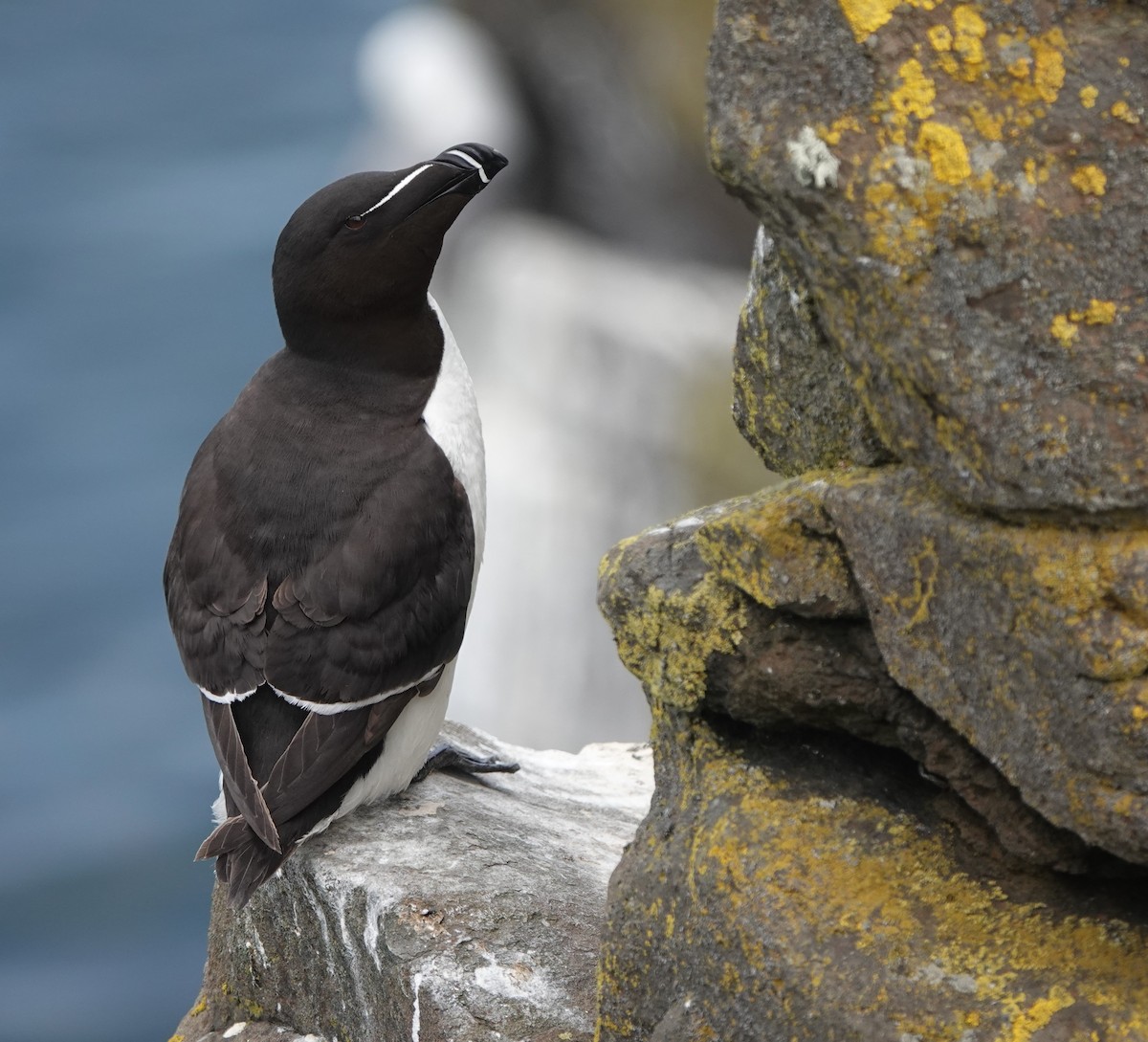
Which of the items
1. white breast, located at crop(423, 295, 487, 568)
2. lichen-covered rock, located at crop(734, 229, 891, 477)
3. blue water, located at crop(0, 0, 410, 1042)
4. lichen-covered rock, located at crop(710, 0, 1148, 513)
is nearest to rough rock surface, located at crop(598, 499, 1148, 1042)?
lichen-covered rock, located at crop(734, 229, 891, 477)

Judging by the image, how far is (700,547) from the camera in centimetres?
253

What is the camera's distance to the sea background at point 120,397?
13273mm

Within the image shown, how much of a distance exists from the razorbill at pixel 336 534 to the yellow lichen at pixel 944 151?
1.86 m

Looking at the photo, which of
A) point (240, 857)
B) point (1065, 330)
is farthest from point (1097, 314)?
point (240, 857)

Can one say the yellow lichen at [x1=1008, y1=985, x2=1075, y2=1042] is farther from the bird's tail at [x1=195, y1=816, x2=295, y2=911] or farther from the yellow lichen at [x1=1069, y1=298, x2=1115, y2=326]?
the bird's tail at [x1=195, y1=816, x2=295, y2=911]

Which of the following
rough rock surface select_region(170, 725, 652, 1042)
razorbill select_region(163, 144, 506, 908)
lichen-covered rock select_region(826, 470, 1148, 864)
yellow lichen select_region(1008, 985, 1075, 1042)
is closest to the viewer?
lichen-covered rock select_region(826, 470, 1148, 864)

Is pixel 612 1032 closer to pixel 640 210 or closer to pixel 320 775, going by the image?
pixel 320 775

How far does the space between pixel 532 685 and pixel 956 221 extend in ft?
28.7

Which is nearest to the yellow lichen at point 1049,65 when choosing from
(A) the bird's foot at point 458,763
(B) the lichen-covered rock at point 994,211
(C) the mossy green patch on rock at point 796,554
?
(B) the lichen-covered rock at point 994,211

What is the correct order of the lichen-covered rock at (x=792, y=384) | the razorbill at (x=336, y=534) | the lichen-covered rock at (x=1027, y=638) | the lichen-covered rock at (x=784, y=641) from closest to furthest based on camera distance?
the lichen-covered rock at (x=1027, y=638), the lichen-covered rock at (x=784, y=641), the lichen-covered rock at (x=792, y=384), the razorbill at (x=336, y=534)

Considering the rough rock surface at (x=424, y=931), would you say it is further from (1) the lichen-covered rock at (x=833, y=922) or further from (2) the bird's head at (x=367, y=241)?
(2) the bird's head at (x=367, y=241)

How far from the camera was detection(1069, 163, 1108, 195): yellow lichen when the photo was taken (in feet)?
6.35

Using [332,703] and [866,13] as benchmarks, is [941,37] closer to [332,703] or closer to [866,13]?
[866,13]

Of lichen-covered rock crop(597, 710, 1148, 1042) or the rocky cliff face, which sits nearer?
the rocky cliff face
